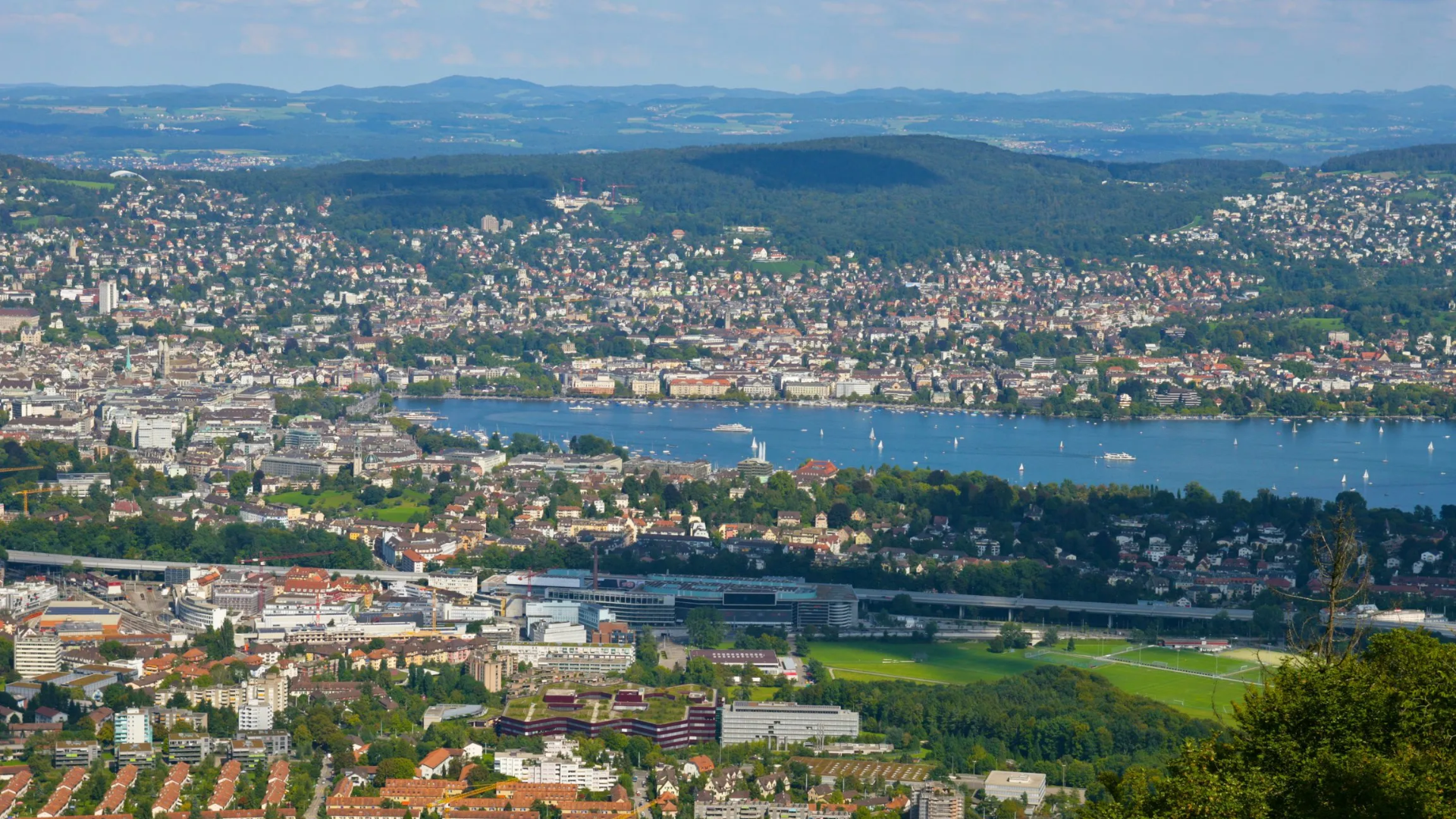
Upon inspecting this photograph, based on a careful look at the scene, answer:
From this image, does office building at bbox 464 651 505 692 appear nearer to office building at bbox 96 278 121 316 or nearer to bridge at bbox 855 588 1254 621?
bridge at bbox 855 588 1254 621

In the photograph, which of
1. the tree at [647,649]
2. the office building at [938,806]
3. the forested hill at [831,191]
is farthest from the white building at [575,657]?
the forested hill at [831,191]

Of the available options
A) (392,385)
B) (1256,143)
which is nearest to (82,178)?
(392,385)

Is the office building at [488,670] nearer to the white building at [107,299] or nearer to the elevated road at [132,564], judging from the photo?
the elevated road at [132,564]

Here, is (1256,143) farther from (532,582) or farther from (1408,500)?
(532,582)

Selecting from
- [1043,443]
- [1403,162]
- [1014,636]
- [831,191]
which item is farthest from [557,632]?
[1403,162]

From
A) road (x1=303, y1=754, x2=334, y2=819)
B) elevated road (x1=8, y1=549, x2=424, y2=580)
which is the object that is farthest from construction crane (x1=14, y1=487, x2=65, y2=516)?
road (x1=303, y1=754, x2=334, y2=819)
